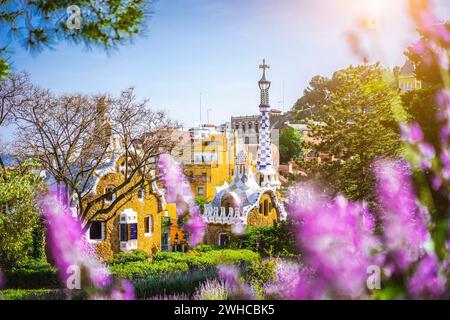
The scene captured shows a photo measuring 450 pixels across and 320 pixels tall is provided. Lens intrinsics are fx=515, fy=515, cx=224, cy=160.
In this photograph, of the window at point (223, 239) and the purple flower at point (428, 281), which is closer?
the purple flower at point (428, 281)

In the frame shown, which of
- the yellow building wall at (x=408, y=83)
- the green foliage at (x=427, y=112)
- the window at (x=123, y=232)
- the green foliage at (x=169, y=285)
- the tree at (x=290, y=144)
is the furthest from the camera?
the window at (x=123, y=232)

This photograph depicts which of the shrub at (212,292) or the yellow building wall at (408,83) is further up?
the yellow building wall at (408,83)

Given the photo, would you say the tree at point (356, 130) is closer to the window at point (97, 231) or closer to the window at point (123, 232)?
the window at point (123, 232)

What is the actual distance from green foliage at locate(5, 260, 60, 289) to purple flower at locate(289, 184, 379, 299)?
5.05 meters

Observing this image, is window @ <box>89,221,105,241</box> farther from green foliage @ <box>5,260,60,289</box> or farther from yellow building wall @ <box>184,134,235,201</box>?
yellow building wall @ <box>184,134,235,201</box>

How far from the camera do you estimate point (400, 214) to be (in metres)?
8.05

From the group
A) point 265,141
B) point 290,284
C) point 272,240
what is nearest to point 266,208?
point 265,141

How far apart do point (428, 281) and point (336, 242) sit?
1.86 meters

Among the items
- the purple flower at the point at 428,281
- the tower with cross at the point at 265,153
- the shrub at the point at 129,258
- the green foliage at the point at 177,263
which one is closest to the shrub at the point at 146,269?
the green foliage at the point at 177,263

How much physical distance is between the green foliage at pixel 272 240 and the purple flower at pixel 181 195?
7.49 feet

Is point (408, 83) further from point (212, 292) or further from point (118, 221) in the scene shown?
point (118, 221)

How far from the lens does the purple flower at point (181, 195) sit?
1286 cm

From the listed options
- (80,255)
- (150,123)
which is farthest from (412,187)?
(80,255)
